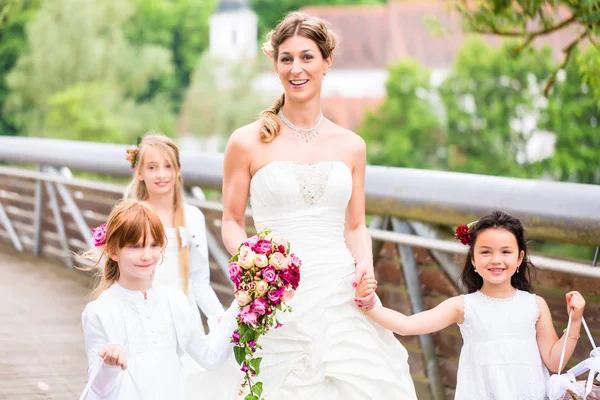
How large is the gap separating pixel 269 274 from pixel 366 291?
1.82 ft

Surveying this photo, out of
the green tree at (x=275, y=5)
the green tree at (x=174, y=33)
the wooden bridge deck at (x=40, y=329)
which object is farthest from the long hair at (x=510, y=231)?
the green tree at (x=275, y=5)

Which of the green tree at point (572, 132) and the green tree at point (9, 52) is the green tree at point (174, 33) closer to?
the green tree at point (9, 52)

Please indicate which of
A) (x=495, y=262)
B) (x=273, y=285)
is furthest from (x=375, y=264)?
(x=273, y=285)

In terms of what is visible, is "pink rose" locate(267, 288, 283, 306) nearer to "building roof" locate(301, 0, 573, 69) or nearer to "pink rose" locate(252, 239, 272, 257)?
"pink rose" locate(252, 239, 272, 257)

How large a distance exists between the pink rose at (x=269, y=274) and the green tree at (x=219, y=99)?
72824mm

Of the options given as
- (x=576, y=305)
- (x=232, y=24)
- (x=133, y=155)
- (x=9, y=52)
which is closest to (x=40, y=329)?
(x=133, y=155)

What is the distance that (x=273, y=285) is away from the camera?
3.37 meters

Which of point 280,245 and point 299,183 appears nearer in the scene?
point 280,245

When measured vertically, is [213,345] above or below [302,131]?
below

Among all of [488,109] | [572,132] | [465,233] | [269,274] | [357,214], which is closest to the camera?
[269,274]

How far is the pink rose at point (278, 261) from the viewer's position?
11.0ft

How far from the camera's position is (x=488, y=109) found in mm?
71125

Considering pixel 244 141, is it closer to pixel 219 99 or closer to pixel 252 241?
pixel 252 241

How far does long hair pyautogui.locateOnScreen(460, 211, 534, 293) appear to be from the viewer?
3.78 meters
